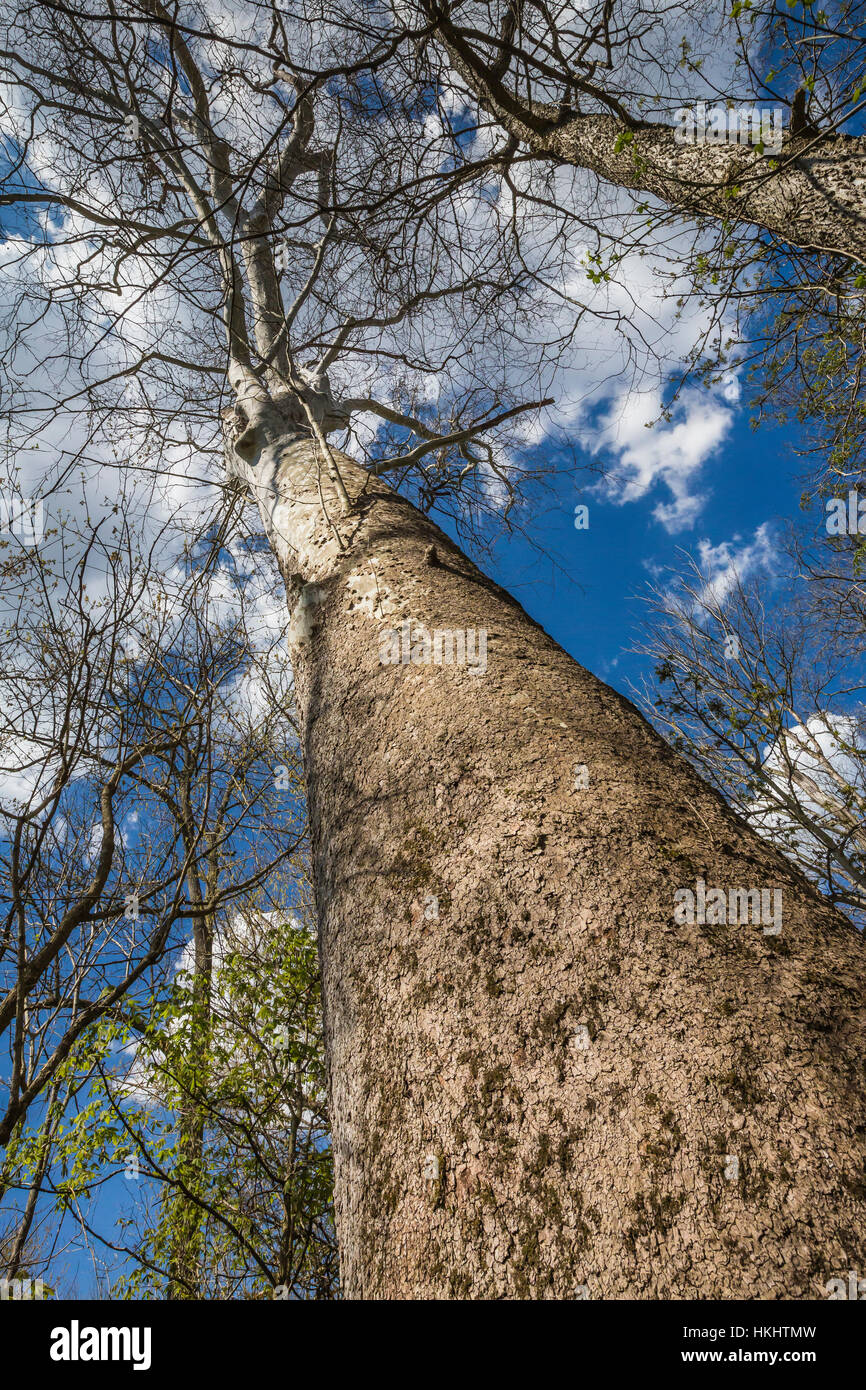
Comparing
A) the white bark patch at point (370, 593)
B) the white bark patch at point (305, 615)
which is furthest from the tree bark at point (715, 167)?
the white bark patch at point (305, 615)

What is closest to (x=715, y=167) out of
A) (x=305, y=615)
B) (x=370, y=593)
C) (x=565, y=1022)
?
(x=370, y=593)

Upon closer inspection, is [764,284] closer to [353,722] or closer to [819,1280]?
[353,722]

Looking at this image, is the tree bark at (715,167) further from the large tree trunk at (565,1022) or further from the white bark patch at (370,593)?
the large tree trunk at (565,1022)

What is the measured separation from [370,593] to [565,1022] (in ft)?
4.59

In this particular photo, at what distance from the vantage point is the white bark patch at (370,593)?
1.95 meters

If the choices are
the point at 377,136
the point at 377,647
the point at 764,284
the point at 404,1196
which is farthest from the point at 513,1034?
the point at 764,284

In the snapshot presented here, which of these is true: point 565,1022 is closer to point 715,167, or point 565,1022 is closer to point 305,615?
point 305,615

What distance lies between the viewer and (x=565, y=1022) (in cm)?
89

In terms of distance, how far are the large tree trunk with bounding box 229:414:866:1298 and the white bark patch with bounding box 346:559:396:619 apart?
41 cm

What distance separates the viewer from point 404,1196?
920 millimetres

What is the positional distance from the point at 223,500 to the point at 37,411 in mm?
1240

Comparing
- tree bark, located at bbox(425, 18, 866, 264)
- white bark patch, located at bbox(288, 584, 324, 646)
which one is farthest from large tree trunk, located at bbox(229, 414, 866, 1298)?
tree bark, located at bbox(425, 18, 866, 264)

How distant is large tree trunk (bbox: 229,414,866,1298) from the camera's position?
0.71 m

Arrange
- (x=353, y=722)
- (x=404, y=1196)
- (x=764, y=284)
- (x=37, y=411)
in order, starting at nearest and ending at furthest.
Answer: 1. (x=404, y=1196)
2. (x=353, y=722)
3. (x=37, y=411)
4. (x=764, y=284)
